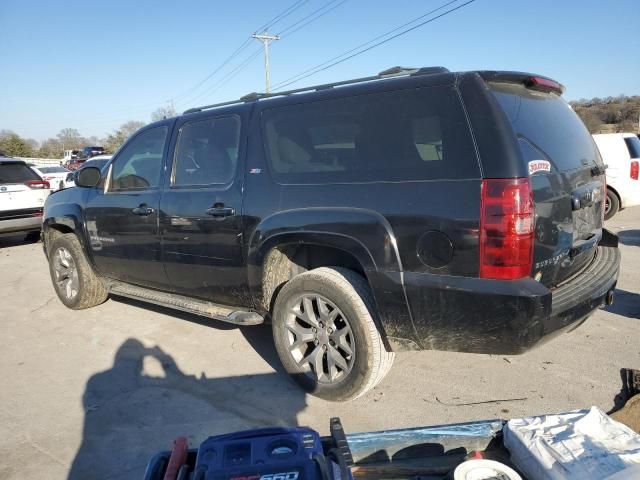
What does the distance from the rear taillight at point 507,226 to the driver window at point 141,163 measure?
113 inches

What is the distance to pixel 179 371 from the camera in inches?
148

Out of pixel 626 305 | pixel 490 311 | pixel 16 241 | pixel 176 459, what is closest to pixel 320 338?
pixel 490 311

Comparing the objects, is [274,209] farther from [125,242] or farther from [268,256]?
[125,242]

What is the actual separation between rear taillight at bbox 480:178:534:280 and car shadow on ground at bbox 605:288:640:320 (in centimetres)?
287

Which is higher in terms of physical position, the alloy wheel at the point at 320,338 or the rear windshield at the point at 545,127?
the rear windshield at the point at 545,127

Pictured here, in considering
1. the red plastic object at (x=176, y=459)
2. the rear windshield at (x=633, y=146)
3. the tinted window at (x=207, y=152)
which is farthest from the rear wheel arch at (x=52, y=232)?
the rear windshield at (x=633, y=146)

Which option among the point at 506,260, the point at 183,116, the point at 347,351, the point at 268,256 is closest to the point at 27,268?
the point at 183,116

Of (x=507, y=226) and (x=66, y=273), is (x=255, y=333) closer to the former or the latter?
(x=66, y=273)

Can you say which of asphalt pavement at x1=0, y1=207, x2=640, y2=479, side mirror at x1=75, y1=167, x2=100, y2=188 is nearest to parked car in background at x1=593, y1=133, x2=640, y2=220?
asphalt pavement at x1=0, y1=207, x2=640, y2=479

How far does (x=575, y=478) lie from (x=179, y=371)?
2878 mm

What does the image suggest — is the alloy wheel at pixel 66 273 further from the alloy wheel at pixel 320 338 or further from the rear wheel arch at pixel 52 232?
Answer: the alloy wheel at pixel 320 338

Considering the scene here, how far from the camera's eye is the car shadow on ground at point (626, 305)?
454 cm

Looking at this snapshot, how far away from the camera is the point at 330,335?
122 inches

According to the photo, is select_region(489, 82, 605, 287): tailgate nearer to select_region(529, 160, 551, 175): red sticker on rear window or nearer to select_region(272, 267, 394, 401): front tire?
select_region(529, 160, 551, 175): red sticker on rear window
